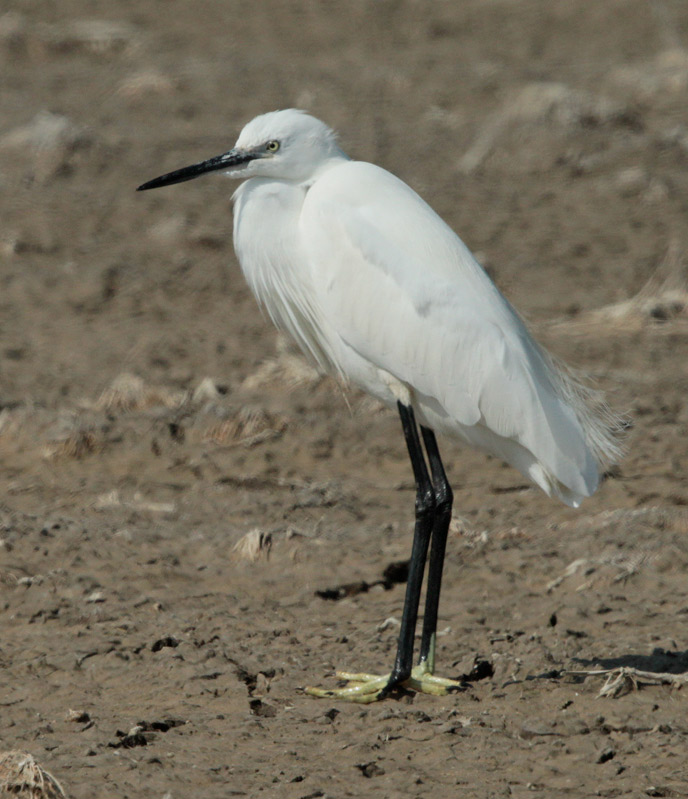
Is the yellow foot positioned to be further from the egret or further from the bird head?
the bird head

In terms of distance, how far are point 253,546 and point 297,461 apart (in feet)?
4.88

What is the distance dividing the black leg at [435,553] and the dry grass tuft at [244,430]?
2675mm

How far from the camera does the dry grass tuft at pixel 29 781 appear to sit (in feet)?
11.9

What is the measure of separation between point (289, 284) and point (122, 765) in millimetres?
1948

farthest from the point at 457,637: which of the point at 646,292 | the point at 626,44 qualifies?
the point at 626,44

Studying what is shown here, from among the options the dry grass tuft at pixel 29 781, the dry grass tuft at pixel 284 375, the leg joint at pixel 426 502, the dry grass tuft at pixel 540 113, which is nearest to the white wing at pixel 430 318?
the leg joint at pixel 426 502

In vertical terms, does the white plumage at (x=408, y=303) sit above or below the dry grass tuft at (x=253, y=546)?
above

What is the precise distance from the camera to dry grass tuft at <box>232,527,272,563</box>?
19.7ft

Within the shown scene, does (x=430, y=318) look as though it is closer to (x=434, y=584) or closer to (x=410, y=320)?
(x=410, y=320)

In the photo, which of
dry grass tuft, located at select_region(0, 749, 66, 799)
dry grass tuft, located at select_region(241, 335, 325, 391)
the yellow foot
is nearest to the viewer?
dry grass tuft, located at select_region(0, 749, 66, 799)

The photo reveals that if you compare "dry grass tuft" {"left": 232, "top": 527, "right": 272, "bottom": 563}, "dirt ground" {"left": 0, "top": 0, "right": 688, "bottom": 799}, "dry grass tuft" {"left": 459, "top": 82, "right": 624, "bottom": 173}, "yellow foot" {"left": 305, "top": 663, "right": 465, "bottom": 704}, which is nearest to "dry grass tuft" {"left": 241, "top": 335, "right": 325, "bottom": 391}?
"dirt ground" {"left": 0, "top": 0, "right": 688, "bottom": 799}

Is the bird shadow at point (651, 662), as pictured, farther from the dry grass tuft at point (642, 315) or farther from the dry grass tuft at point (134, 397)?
the dry grass tuft at point (642, 315)

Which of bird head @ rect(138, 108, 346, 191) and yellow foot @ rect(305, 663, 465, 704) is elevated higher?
bird head @ rect(138, 108, 346, 191)

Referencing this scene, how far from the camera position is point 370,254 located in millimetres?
4766
